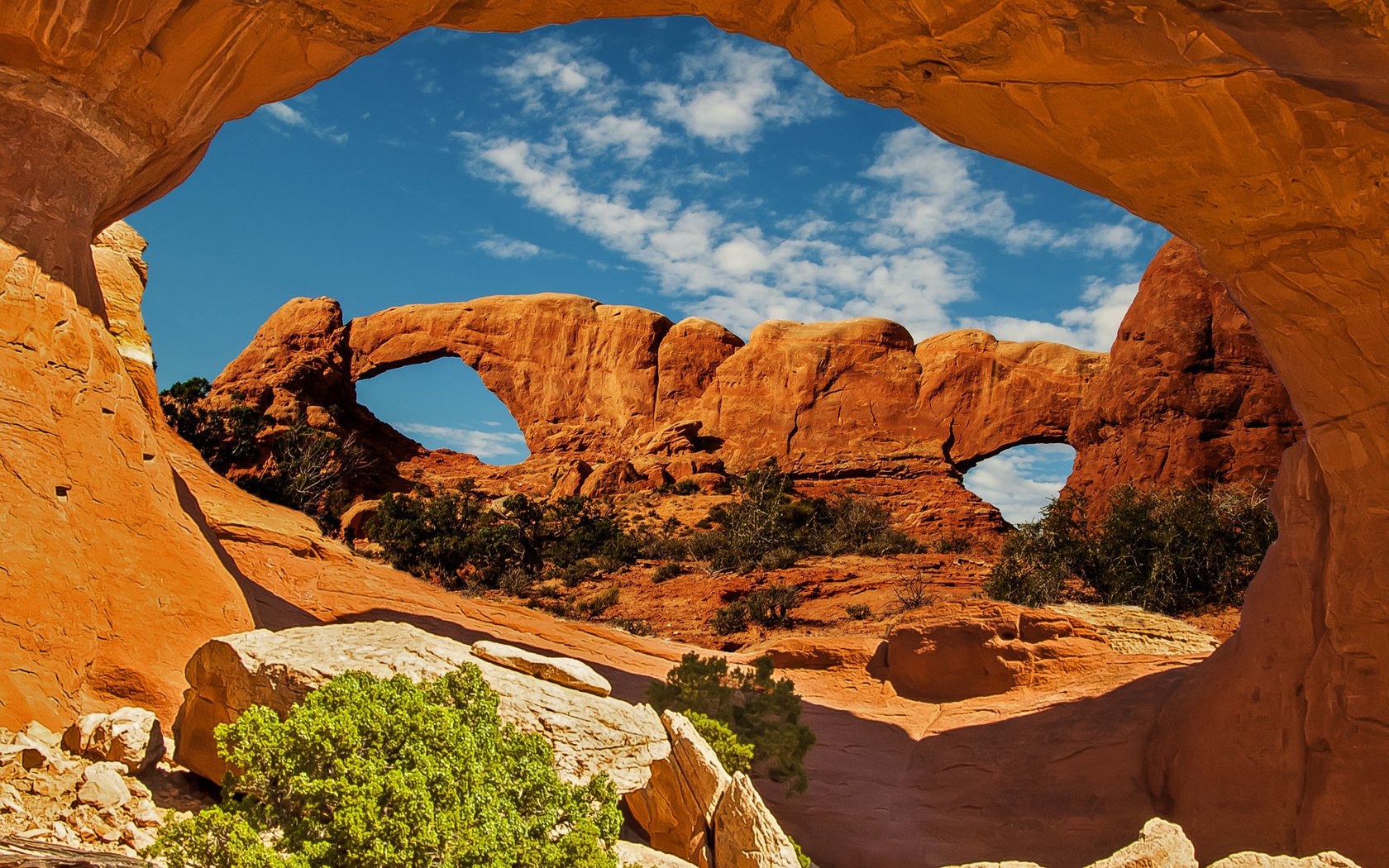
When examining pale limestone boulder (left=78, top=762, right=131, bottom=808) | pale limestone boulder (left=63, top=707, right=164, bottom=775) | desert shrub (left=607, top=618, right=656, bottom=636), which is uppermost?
pale limestone boulder (left=63, top=707, right=164, bottom=775)

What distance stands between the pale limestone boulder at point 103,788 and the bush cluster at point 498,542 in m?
18.0

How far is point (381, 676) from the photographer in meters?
5.73

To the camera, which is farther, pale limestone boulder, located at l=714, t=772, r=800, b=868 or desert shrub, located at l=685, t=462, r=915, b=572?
desert shrub, located at l=685, t=462, r=915, b=572

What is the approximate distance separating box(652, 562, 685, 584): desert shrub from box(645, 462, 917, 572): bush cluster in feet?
3.37

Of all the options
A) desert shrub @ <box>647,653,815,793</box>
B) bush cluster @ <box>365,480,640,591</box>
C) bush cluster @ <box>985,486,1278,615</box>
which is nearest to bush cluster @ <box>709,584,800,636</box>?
bush cluster @ <box>985,486,1278,615</box>

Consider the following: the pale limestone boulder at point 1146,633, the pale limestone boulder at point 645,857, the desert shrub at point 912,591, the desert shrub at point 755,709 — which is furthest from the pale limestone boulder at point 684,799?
the desert shrub at point 912,591

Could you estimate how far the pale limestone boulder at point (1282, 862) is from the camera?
14.0 feet

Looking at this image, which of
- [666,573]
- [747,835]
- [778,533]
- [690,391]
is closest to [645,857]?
[747,835]

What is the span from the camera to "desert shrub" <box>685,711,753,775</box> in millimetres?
8250

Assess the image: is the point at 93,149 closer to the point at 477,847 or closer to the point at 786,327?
the point at 477,847

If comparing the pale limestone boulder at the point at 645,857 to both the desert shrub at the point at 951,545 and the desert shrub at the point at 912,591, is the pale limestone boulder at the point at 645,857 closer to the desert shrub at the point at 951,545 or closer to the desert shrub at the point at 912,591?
the desert shrub at the point at 912,591

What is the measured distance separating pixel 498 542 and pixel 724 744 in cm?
1939

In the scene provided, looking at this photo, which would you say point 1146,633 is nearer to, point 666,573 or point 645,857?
point 645,857

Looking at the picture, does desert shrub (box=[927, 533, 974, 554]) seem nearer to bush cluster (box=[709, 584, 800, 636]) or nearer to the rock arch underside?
bush cluster (box=[709, 584, 800, 636])
